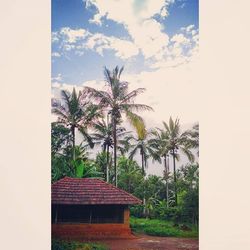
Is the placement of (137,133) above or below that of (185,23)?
below

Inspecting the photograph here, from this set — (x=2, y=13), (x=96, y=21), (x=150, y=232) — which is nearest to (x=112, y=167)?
(x=150, y=232)

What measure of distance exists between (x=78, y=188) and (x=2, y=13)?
72.6 inches

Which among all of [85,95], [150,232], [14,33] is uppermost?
[14,33]

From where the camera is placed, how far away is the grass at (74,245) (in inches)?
138

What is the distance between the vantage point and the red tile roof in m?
3.56

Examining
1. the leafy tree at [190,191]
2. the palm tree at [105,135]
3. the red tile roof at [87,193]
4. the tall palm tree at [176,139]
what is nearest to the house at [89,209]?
the red tile roof at [87,193]

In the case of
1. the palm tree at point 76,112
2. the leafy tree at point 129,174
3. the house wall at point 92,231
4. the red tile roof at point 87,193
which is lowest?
the house wall at point 92,231

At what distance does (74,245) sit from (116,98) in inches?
60.2

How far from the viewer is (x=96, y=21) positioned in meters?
3.56


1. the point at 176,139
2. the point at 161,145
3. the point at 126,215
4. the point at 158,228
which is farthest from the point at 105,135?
the point at 158,228

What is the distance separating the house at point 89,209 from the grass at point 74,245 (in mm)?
57

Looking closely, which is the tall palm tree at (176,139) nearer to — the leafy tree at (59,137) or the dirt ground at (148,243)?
the dirt ground at (148,243)

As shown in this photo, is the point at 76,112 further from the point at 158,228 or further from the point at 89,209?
the point at 158,228
